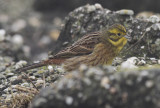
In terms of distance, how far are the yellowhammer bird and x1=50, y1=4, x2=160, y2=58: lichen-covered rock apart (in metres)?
0.45

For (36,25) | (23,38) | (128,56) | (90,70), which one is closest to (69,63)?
(128,56)

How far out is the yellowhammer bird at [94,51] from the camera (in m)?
4.44

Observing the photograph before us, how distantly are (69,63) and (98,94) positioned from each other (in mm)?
1991

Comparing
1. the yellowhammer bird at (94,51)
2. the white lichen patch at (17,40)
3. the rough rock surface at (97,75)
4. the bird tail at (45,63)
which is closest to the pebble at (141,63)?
the rough rock surface at (97,75)

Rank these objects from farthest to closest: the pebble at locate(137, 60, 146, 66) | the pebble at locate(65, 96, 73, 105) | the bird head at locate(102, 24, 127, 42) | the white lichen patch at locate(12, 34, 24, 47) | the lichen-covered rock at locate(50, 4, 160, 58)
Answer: the white lichen patch at locate(12, 34, 24, 47) < the lichen-covered rock at locate(50, 4, 160, 58) < the bird head at locate(102, 24, 127, 42) < the pebble at locate(137, 60, 146, 66) < the pebble at locate(65, 96, 73, 105)

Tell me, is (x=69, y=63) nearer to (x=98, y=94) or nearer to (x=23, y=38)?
(x=98, y=94)

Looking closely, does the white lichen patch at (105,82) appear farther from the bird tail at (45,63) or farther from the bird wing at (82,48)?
the bird tail at (45,63)

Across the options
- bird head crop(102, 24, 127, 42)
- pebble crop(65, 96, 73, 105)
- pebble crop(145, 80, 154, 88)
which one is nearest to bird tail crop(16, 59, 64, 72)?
bird head crop(102, 24, 127, 42)

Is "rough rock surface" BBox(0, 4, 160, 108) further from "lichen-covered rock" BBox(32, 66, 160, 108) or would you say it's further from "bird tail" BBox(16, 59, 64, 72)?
"bird tail" BBox(16, 59, 64, 72)

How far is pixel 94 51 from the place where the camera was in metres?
4.50

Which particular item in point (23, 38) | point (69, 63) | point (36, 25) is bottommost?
point (69, 63)

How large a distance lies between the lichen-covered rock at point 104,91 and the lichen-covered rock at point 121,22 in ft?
7.25

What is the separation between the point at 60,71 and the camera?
15.7 feet

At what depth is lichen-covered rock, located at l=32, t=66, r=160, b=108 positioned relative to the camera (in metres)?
2.52
